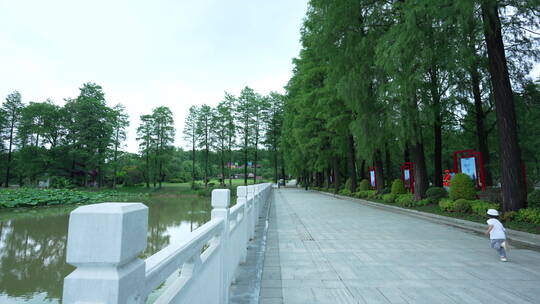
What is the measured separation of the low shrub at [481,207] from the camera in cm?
878

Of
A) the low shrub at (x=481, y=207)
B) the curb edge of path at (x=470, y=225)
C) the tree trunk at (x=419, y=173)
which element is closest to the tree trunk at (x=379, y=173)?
the curb edge of path at (x=470, y=225)

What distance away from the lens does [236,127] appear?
40.3 metres

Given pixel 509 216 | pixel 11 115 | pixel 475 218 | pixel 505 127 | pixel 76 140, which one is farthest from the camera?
pixel 11 115

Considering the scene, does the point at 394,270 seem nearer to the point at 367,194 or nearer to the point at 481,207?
the point at 481,207

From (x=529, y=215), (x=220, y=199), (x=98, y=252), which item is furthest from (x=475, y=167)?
(x=98, y=252)

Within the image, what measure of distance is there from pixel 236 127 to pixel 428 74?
99.0 feet

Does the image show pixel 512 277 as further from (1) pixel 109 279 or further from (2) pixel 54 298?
(2) pixel 54 298

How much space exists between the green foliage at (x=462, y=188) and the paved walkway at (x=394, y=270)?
3.88m

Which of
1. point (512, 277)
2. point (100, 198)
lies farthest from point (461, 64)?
point (100, 198)

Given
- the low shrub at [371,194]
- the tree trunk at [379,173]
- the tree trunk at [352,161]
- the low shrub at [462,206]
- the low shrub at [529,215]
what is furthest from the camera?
the tree trunk at [352,161]

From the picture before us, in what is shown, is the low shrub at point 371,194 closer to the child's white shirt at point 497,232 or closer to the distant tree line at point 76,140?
the child's white shirt at point 497,232

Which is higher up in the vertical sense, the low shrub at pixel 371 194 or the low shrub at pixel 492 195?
the low shrub at pixel 492 195

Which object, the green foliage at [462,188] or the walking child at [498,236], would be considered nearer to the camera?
the walking child at [498,236]

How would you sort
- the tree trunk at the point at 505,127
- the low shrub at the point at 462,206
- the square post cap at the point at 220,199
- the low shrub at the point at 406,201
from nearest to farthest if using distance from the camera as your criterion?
1. the square post cap at the point at 220,199
2. the tree trunk at the point at 505,127
3. the low shrub at the point at 462,206
4. the low shrub at the point at 406,201
